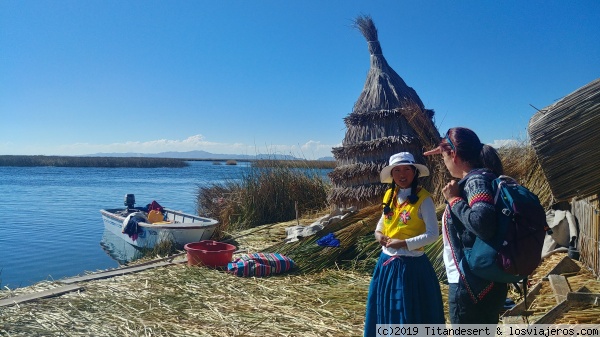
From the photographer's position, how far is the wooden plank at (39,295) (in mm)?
4855

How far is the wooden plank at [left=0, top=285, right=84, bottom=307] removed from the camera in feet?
15.9

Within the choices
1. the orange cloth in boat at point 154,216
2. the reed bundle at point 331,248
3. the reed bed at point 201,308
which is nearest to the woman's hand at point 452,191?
the reed bed at point 201,308

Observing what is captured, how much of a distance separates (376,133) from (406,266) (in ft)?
18.3

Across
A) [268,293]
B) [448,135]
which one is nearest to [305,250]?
[268,293]

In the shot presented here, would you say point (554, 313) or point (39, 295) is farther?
point (39, 295)

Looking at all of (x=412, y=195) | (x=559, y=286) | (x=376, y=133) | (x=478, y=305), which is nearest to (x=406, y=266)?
(x=412, y=195)

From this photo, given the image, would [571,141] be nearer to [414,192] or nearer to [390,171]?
[414,192]

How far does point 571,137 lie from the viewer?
295 cm

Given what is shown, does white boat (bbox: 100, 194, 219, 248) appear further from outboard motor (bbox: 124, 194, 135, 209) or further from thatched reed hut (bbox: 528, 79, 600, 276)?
thatched reed hut (bbox: 528, 79, 600, 276)

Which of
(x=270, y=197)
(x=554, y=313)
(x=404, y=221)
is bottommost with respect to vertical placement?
(x=554, y=313)

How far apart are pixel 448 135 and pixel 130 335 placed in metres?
2.97

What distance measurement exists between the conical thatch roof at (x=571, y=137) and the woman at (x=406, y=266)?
78 centimetres

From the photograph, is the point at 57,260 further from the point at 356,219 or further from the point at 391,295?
the point at 391,295

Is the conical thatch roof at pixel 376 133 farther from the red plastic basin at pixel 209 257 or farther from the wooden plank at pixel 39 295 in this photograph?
the wooden plank at pixel 39 295
